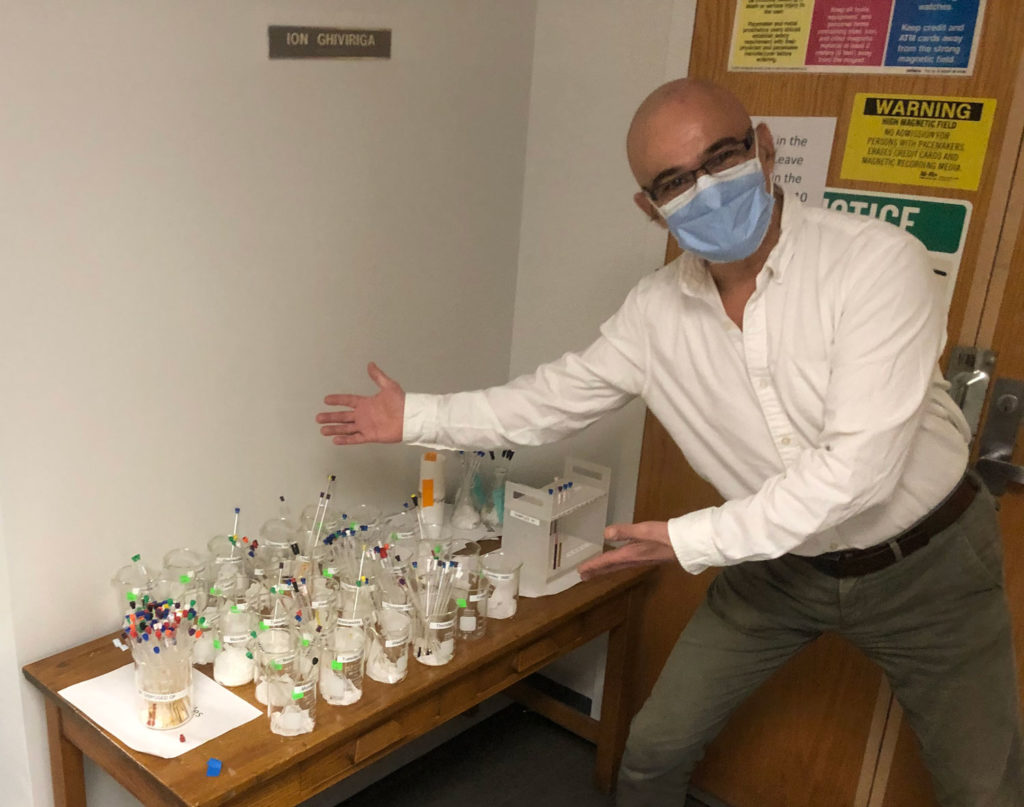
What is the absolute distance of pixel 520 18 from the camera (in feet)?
7.80

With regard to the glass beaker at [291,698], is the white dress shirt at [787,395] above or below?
above

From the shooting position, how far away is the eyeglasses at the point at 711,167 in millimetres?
1486

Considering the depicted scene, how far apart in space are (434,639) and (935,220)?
1.36m

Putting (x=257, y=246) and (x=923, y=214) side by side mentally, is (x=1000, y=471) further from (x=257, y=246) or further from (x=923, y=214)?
(x=257, y=246)

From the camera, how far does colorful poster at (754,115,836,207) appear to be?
80.0 inches

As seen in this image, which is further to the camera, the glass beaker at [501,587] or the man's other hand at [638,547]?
the glass beaker at [501,587]

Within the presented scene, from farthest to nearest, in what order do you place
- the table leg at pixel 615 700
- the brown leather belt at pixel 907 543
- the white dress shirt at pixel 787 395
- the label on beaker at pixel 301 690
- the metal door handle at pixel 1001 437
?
1. the table leg at pixel 615 700
2. the metal door handle at pixel 1001 437
3. the brown leather belt at pixel 907 543
4. the label on beaker at pixel 301 690
5. the white dress shirt at pixel 787 395

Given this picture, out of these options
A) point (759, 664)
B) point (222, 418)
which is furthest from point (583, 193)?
point (759, 664)

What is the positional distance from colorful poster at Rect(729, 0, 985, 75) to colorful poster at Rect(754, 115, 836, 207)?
12cm

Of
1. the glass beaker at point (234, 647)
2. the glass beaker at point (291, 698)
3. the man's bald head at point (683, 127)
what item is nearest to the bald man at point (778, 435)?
the man's bald head at point (683, 127)

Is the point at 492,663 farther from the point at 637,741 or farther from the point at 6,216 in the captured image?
the point at 6,216

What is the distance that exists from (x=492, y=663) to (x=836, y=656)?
33.6 inches

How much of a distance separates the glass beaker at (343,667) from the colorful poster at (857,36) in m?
1.54

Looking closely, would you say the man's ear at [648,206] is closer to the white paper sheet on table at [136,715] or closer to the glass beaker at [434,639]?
the glass beaker at [434,639]
